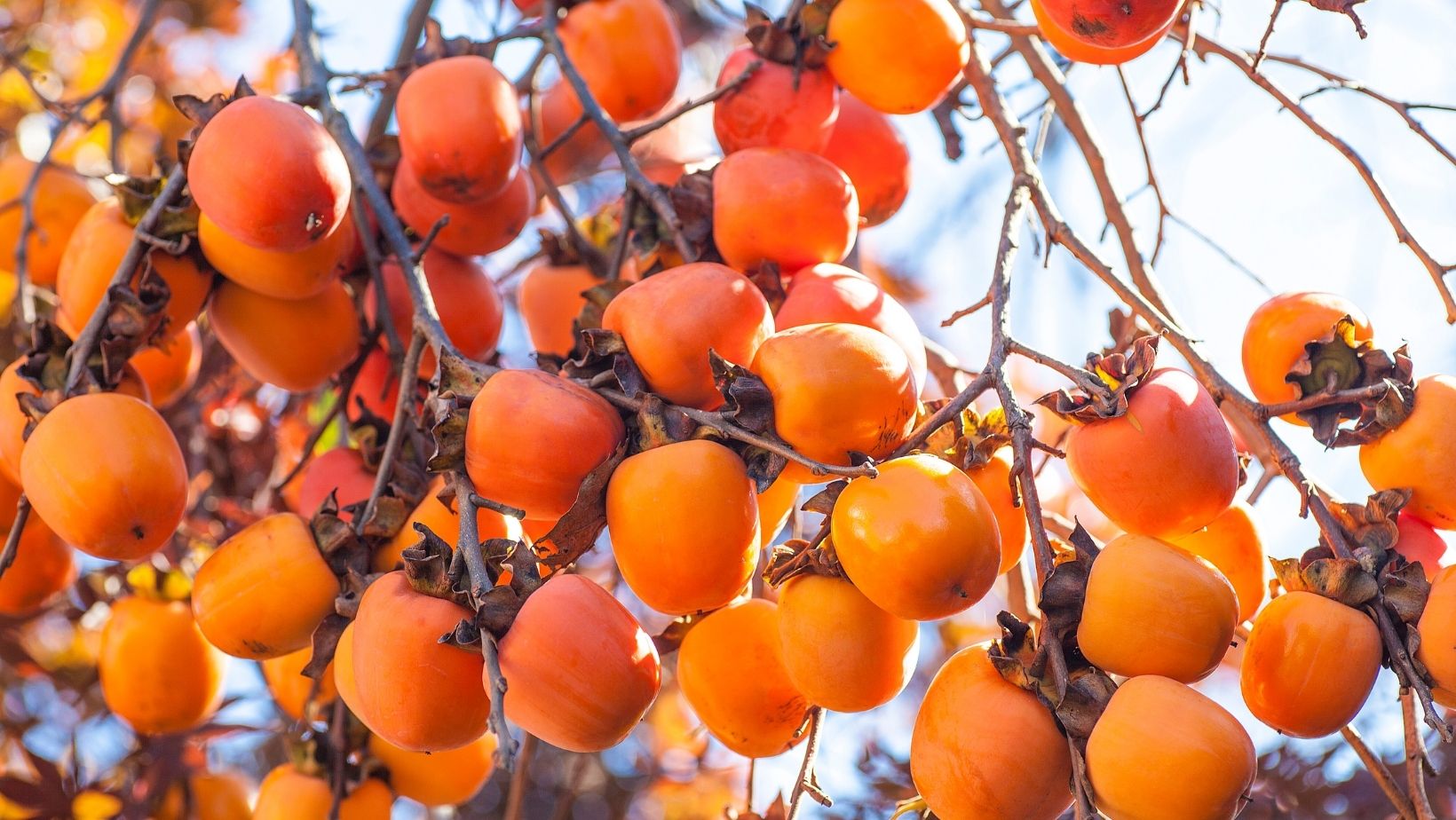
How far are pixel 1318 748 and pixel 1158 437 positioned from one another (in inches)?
55.8

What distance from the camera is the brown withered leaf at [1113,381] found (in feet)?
4.05

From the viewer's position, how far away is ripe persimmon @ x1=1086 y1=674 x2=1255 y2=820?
104 cm

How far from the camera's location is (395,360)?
171cm

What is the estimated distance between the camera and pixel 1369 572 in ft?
4.01

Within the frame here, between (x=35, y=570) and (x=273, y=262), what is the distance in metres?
0.62

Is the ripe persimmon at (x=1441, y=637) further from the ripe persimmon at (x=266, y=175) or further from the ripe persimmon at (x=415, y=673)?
the ripe persimmon at (x=266, y=175)

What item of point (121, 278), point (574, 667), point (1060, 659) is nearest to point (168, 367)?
point (121, 278)

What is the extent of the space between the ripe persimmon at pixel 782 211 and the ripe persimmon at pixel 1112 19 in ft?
1.14

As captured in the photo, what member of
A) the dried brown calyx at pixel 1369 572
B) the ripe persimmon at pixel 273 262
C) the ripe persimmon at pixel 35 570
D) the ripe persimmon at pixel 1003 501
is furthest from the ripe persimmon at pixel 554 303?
the dried brown calyx at pixel 1369 572

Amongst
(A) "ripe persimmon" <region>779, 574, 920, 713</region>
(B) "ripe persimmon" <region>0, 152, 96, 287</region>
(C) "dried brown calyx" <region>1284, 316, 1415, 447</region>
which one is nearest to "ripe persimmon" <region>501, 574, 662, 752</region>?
(A) "ripe persimmon" <region>779, 574, 920, 713</region>

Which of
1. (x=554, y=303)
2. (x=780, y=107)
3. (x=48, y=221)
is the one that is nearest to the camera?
(x=780, y=107)

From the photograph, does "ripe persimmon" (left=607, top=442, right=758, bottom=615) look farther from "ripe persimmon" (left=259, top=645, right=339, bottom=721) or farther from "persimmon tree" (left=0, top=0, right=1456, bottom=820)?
"ripe persimmon" (left=259, top=645, right=339, bottom=721)

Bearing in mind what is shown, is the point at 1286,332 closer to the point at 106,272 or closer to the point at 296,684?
the point at 296,684

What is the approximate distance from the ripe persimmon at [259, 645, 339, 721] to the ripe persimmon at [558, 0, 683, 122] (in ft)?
3.39
